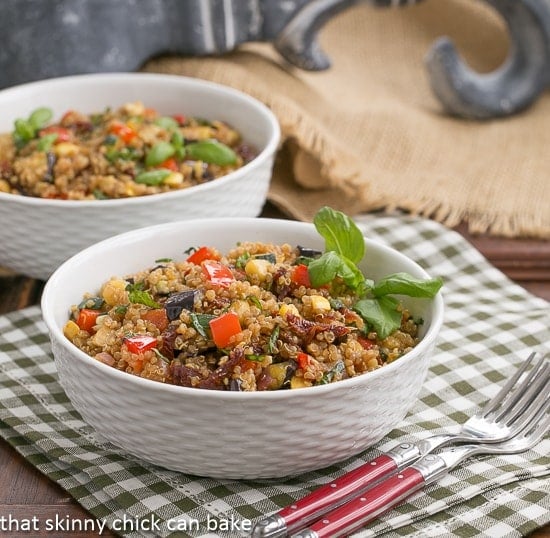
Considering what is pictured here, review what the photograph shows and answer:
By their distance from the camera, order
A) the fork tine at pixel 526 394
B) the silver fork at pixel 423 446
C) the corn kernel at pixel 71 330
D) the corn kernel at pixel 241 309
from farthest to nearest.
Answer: the fork tine at pixel 526 394 → the corn kernel at pixel 71 330 → the corn kernel at pixel 241 309 → the silver fork at pixel 423 446

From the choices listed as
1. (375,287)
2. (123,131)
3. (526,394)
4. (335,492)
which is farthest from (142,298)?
(123,131)

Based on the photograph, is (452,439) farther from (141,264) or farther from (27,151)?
(27,151)

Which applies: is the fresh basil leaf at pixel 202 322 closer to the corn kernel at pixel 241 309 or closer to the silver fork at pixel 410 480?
the corn kernel at pixel 241 309

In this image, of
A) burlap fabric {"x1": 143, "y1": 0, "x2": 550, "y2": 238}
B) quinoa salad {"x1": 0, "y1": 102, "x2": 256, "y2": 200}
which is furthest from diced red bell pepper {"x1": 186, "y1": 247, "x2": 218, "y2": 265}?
burlap fabric {"x1": 143, "y1": 0, "x2": 550, "y2": 238}

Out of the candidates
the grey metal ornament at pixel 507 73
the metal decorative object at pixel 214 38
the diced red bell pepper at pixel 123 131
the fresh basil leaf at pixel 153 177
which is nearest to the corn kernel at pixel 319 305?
the fresh basil leaf at pixel 153 177

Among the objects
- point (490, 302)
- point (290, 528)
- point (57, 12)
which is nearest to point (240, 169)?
point (490, 302)

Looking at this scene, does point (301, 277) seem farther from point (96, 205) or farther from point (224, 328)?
point (96, 205)

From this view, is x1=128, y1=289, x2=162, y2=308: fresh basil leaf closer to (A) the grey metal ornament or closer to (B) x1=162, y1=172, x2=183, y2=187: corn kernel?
(B) x1=162, y1=172, x2=183, y2=187: corn kernel
